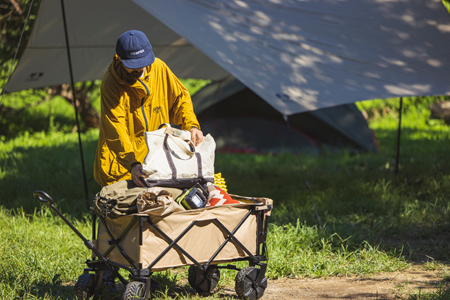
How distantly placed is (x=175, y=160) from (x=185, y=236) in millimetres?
385

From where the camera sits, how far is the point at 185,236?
234 cm

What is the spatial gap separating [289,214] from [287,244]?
769 mm

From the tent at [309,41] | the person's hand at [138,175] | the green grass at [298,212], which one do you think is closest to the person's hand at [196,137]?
the person's hand at [138,175]

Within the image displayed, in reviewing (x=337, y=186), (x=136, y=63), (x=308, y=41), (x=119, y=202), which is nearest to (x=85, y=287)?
(x=119, y=202)

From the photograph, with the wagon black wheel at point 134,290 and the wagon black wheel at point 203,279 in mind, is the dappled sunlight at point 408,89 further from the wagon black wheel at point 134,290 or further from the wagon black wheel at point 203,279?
the wagon black wheel at point 134,290

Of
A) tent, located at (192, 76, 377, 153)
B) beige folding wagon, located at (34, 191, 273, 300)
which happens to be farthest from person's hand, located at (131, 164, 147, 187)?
tent, located at (192, 76, 377, 153)

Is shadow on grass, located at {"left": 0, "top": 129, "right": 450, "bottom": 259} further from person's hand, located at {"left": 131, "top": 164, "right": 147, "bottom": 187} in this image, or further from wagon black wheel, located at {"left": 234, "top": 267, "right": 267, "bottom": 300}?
person's hand, located at {"left": 131, "top": 164, "right": 147, "bottom": 187}

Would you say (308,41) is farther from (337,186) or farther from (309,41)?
(337,186)

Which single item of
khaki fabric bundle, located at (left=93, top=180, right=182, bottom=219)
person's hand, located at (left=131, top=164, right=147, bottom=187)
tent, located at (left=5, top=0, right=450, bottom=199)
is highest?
tent, located at (left=5, top=0, right=450, bottom=199)

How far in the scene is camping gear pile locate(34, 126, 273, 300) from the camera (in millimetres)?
2248

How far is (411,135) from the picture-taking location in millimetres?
7906

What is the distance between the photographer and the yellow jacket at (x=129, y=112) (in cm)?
261

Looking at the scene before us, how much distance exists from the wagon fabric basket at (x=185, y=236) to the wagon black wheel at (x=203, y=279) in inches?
13.5

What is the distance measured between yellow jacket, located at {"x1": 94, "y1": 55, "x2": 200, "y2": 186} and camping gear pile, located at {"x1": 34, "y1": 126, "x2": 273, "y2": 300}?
0.80ft
